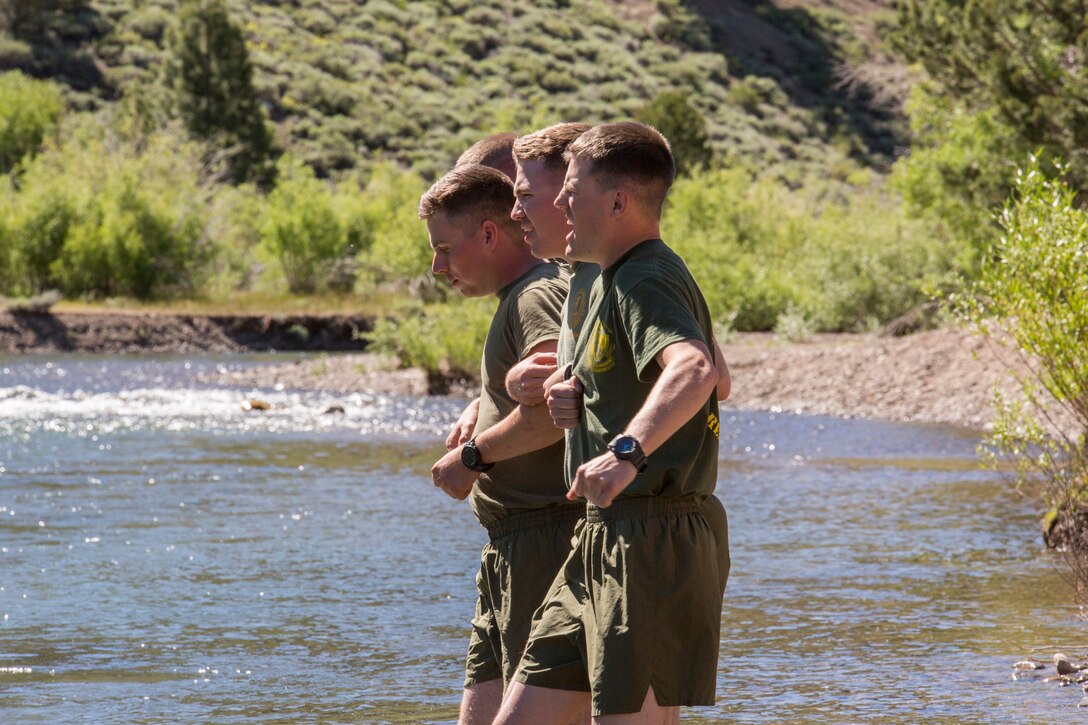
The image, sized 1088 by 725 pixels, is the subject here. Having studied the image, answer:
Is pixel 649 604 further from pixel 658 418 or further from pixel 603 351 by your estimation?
pixel 603 351

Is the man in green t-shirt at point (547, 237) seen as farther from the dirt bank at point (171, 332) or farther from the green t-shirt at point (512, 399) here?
the dirt bank at point (171, 332)

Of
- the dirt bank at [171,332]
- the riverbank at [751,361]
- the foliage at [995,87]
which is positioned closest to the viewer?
the foliage at [995,87]

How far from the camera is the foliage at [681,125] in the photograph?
170 feet

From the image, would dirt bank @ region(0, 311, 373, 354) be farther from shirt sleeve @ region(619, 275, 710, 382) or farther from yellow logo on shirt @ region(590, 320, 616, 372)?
shirt sleeve @ region(619, 275, 710, 382)

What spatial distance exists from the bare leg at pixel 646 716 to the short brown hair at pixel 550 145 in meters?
1.37

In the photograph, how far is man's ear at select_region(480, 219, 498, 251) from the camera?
13.9 ft

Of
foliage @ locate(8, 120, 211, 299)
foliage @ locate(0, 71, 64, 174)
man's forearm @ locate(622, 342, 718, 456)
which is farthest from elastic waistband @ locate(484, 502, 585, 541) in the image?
foliage @ locate(0, 71, 64, 174)

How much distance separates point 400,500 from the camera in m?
13.0

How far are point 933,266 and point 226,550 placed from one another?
76.2 feet

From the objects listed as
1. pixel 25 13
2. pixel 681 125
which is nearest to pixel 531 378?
pixel 681 125

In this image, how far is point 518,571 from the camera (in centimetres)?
400

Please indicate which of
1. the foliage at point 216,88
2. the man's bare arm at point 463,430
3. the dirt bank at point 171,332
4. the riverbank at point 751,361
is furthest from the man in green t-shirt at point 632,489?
the foliage at point 216,88

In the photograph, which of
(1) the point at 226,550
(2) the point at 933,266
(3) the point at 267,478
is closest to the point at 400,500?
(3) the point at 267,478

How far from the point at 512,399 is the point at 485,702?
825mm
